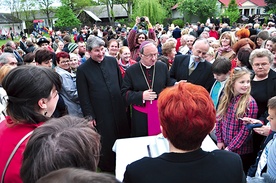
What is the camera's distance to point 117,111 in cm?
381

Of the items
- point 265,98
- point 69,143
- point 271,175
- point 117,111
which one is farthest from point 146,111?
point 69,143

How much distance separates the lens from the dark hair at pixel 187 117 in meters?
1.39

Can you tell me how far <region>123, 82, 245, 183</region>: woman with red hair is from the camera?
1.32 metres

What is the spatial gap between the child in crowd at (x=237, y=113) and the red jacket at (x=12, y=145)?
2.20 metres

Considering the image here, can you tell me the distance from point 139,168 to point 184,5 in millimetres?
41717

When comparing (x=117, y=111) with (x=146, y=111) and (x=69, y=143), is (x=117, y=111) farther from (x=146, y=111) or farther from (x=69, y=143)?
(x=69, y=143)

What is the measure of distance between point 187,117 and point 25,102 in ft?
3.58

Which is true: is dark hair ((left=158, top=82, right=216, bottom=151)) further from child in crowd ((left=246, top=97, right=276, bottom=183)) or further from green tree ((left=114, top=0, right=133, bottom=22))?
green tree ((left=114, top=0, right=133, bottom=22))

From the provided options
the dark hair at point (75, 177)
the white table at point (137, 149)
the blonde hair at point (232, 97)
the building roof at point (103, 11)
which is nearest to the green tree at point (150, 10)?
the building roof at point (103, 11)

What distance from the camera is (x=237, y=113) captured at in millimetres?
2803

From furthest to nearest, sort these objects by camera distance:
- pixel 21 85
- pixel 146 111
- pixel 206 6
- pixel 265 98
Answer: pixel 206 6
pixel 146 111
pixel 265 98
pixel 21 85

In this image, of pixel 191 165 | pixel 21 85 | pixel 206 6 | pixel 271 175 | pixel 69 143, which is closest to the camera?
pixel 69 143

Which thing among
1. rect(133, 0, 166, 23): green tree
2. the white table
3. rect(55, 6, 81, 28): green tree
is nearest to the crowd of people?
the white table

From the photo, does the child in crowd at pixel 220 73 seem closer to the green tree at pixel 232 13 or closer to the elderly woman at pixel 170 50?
the elderly woman at pixel 170 50
